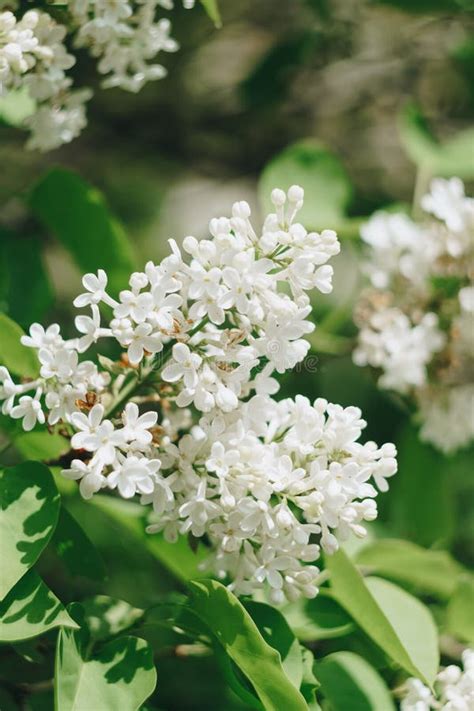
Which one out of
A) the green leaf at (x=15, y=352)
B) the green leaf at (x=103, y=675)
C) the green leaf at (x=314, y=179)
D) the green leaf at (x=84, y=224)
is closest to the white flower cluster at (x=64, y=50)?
the green leaf at (x=84, y=224)

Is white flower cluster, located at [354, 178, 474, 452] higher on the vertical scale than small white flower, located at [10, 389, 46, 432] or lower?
lower

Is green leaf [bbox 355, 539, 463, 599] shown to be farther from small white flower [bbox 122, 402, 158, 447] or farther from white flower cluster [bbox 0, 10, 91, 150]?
white flower cluster [bbox 0, 10, 91, 150]

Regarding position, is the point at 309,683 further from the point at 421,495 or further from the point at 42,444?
the point at 421,495

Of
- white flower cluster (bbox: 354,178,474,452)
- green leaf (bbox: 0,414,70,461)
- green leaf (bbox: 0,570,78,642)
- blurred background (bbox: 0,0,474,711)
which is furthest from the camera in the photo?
blurred background (bbox: 0,0,474,711)

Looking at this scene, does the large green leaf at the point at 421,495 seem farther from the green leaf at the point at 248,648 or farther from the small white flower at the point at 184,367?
the small white flower at the point at 184,367

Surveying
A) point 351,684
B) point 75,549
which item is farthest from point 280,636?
point 75,549

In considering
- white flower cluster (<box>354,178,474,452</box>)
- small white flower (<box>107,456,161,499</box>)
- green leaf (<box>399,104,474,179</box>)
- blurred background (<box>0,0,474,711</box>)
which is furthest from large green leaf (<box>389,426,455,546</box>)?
small white flower (<box>107,456,161,499</box>)
